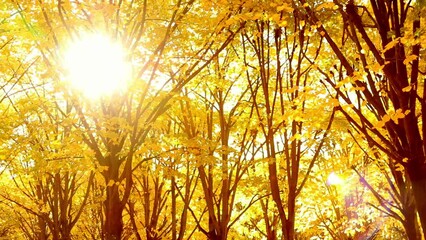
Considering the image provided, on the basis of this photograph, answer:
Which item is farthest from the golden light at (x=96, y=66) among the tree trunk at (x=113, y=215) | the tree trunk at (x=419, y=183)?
the tree trunk at (x=419, y=183)

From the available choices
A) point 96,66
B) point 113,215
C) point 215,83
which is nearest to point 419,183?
point 113,215

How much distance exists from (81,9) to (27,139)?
8.64ft

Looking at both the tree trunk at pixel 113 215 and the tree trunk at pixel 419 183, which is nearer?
the tree trunk at pixel 419 183

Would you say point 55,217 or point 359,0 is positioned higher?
point 359,0

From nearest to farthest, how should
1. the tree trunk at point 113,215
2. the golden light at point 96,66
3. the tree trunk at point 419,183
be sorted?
the tree trunk at point 419,183, the tree trunk at point 113,215, the golden light at point 96,66

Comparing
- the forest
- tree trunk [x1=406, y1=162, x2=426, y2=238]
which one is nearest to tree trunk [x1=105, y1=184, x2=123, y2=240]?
the forest

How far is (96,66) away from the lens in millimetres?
7977

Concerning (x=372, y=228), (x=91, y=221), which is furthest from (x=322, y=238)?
(x=91, y=221)

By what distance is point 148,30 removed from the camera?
31.6 feet

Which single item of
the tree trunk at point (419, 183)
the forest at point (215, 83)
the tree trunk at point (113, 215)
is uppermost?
the forest at point (215, 83)

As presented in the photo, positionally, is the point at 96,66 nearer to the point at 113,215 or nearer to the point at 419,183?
the point at 113,215

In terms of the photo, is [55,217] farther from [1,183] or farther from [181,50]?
[1,183]

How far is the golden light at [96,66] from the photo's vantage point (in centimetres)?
757

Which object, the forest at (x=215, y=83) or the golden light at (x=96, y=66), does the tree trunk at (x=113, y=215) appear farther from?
the golden light at (x=96, y=66)
